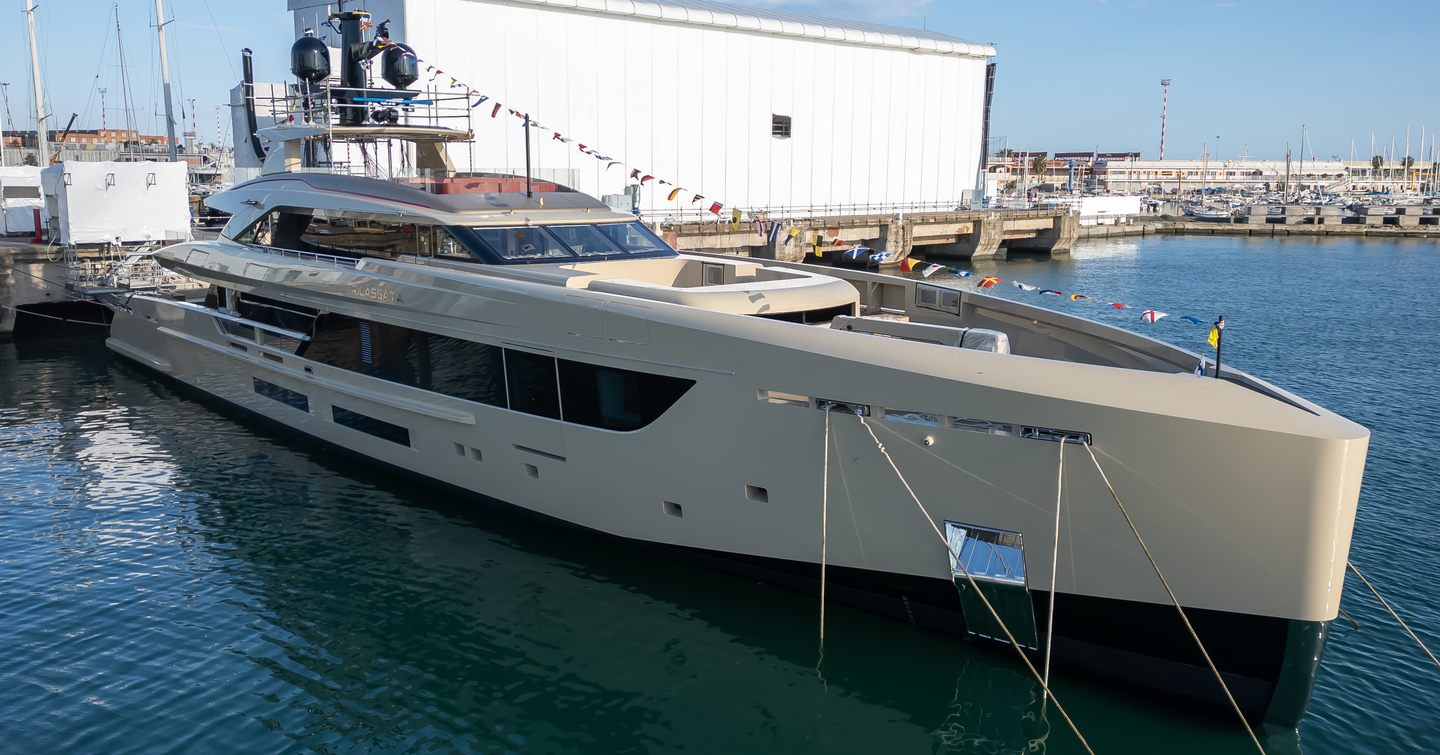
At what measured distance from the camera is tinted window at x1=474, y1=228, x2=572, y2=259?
12688 mm

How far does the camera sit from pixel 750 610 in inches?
385

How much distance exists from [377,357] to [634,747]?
704cm

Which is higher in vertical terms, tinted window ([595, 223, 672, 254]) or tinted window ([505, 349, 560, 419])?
tinted window ([595, 223, 672, 254])

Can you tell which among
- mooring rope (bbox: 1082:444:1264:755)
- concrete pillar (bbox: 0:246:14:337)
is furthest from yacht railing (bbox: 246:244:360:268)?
concrete pillar (bbox: 0:246:14:337)

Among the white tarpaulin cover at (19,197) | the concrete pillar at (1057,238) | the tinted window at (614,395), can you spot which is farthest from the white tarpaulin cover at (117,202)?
the concrete pillar at (1057,238)

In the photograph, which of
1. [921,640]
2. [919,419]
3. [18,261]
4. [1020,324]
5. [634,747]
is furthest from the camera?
[18,261]

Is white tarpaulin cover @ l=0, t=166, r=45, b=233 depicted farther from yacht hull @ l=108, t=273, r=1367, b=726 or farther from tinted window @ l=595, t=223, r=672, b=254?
yacht hull @ l=108, t=273, r=1367, b=726

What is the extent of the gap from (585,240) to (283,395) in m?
5.53

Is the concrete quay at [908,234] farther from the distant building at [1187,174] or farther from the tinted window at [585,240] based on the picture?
the distant building at [1187,174]

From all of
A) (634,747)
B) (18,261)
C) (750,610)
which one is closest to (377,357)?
(750,610)

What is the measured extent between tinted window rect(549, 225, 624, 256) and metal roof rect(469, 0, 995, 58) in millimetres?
20494

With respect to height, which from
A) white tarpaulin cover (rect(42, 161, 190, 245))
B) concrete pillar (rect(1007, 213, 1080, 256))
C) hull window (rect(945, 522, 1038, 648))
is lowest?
hull window (rect(945, 522, 1038, 648))

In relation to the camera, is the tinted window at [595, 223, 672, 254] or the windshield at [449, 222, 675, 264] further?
the tinted window at [595, 223, 672, 254]

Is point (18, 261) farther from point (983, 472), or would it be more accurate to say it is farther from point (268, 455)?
point (983, 472)
